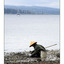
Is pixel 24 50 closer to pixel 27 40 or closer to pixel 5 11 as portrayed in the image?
pixel 27 40

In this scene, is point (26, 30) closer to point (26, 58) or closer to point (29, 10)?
point (29, 10)

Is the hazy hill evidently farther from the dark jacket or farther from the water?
the dark jacket

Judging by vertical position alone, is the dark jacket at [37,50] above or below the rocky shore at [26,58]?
above

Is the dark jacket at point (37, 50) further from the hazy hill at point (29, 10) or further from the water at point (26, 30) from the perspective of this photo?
the hazy hill at point (29, 10)

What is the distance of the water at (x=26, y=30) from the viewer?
3.93m

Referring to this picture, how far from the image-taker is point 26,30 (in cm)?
396

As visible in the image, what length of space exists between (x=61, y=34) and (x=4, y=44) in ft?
2.31

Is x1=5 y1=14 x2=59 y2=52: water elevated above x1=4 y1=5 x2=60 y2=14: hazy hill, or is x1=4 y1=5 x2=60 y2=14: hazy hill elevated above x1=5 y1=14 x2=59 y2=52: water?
x1=4 y1=5 x2=60 y2=14: hazy hill

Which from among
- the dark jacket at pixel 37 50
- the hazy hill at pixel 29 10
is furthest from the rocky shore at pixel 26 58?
the hazy hill at pixel 29 10

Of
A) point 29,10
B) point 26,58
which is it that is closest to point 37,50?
point 26,58

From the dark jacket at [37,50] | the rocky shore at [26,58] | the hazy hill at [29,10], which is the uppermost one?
the hazy hill at [29,10]

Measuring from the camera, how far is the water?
155 inches

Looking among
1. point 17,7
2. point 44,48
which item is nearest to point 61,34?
point 44,48

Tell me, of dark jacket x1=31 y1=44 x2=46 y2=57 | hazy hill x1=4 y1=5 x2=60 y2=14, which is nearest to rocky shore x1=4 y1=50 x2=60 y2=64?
dark jacket x1=31 y1=44 x2=46 y2=57
